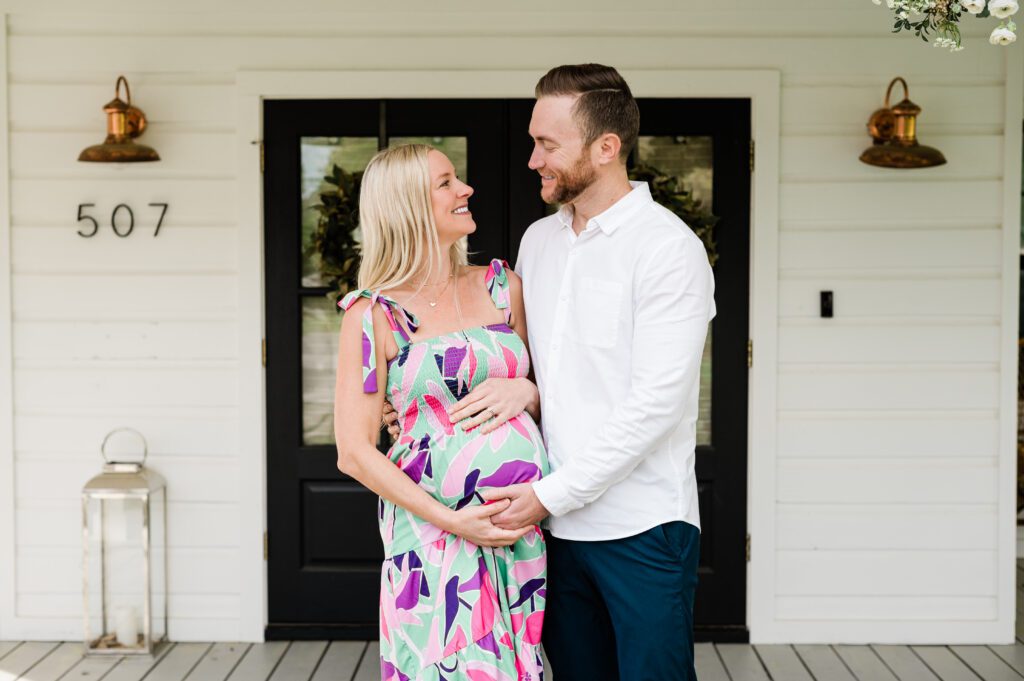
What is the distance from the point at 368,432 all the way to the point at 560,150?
0.71 metres

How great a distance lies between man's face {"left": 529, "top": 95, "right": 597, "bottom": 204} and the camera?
2.17 metres

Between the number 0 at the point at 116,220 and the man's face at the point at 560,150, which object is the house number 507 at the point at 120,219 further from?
the man's face at the point at 560,150

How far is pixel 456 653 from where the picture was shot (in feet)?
6.97

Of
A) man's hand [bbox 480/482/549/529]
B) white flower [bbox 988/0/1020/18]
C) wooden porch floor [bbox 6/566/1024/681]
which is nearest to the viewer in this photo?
white flower [bbox 988/0/1020/18]

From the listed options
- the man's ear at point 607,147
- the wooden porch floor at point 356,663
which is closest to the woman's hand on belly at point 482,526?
the man's ear at point 607,147

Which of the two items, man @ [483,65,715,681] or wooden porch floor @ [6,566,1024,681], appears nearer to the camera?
man @ [483,65,715,681]

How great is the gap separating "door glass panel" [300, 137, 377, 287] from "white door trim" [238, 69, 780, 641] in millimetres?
162

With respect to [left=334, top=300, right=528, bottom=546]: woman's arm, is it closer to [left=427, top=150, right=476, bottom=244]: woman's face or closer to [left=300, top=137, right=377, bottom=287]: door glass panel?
[left=427, top=150, right=476, bottom=244]: woman's face

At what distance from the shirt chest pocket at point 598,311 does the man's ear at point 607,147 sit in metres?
0.26

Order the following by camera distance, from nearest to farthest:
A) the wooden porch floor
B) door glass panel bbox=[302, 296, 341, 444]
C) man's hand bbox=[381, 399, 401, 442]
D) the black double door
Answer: man's hand bbox=[381, 399, 401, 442], the wooden porch floor, the black double door, door glass panel bbox=[302, 296, 341, 444]

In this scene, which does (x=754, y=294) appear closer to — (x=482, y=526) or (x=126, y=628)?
(x=482, y=526)

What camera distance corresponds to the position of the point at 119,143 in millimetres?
3625

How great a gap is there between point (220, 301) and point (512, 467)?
2047 millimetres

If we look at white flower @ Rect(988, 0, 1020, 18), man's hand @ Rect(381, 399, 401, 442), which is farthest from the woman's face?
white flower @ Rect(988, 0, 1020, 18)
